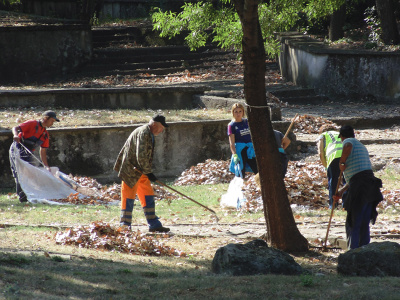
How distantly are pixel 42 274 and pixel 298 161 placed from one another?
8.79 m

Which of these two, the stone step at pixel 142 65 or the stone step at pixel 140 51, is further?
the stone step at pixel 140 51

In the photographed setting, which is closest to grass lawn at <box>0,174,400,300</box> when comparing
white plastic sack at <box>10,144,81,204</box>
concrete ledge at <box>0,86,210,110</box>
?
white plastic sack at <box>10,144,81,204</box>

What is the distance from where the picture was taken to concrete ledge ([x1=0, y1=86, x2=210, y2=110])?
17.7m

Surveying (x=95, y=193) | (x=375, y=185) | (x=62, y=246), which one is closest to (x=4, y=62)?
(x=95, y=193)

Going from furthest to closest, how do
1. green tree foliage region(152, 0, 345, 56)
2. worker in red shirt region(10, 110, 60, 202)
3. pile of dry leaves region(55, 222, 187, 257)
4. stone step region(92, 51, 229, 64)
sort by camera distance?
stone step region(92, 51, 229, 64)
green tree foliage region(152, 0, 345, 56)
worker in red shirt region(10, 110, 60, 202)
pile of dry leaves region(55, 222, 187, 257)

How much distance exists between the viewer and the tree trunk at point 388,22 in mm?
21125

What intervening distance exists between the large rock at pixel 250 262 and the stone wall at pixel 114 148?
7.74 m

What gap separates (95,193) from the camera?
1239cm

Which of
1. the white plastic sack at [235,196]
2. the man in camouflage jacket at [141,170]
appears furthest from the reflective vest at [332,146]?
the man in camouflage jacket at [141,170]

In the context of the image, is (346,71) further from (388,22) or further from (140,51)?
(140,51)

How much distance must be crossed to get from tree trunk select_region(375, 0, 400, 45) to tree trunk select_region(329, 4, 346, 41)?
239cm

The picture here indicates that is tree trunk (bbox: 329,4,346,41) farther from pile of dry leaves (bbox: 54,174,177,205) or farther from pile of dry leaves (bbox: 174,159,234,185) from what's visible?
pile of dry leaves (bbox: 54,174,177,205)

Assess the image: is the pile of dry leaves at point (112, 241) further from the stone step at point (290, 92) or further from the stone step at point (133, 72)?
the stone step at point (133, 72)

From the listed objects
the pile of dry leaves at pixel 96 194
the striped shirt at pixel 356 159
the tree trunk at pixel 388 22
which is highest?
the tree trunk at pixel 388 22
